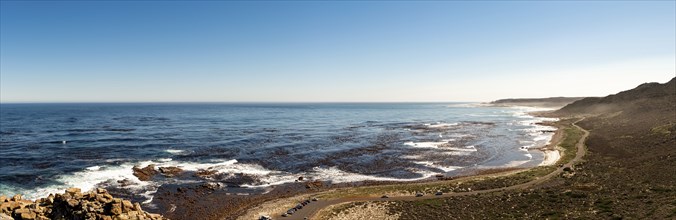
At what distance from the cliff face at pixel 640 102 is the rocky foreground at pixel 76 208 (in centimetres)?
10457

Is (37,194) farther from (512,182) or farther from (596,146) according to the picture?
(596,146)

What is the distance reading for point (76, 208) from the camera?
2503 centimetres

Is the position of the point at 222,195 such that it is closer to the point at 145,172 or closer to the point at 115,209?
the point at 145,172

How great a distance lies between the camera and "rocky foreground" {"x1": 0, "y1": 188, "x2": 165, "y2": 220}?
973 inches

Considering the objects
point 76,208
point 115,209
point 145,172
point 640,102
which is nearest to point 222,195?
point 145,172

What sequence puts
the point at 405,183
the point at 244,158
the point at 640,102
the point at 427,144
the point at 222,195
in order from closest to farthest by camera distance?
the point at 222,195
the point at 405,183
the point at 244,158
the point at 427,144
the point at 640,102

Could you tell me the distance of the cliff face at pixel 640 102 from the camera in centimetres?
9406

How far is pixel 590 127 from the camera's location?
9869 cm

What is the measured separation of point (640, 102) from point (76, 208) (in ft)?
478

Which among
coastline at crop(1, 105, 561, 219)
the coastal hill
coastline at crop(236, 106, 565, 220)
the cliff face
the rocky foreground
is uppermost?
the cliff face

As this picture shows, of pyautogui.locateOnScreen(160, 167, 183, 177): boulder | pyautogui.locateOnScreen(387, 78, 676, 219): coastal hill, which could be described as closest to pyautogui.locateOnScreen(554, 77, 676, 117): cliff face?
pyautogui.locateOnScreen(387, 78, 676, 219): coastal hill

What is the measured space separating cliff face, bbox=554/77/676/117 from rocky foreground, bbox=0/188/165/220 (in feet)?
343

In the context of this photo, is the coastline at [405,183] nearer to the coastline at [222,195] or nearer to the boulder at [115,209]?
the coastline at [222,195]

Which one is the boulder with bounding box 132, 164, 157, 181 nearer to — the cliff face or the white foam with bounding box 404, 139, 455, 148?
the white foam with bounding box 404, 139, 455, 148
